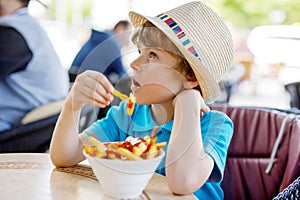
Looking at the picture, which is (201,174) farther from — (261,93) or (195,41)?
(261,93)

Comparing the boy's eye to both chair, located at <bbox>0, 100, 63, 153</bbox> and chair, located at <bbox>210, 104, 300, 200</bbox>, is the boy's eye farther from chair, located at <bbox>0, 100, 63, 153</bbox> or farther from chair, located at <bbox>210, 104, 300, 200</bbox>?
chair, located at <bbox>0, 100, 63, 153</bbox>

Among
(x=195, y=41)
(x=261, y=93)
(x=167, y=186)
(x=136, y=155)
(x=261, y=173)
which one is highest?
(x=195, y=41)

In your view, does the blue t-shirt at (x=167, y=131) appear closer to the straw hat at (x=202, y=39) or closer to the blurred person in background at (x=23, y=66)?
the straw hat at (x=202, y=39)

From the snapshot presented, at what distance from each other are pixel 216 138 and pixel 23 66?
124cm

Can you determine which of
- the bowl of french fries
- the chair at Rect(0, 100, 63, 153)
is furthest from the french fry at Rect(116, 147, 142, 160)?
the chair at Rect(0, 100, 63, 153)

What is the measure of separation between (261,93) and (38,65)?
7354 millimetres

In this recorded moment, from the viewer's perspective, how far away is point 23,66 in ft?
7.14

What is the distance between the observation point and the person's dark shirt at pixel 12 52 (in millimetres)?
2078

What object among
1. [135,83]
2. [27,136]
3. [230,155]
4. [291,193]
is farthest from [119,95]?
[27,136]

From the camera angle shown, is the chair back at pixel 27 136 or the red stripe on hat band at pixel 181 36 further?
the chair back at pixel 27 136

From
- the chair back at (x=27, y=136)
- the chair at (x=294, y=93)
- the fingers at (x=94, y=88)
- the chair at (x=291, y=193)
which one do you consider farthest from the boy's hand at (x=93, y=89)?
the chair at (x=294, y=93)

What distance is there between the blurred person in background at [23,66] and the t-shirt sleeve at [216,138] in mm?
1135

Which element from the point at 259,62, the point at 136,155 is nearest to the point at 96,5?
the point at 259,62

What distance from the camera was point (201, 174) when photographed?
1.08 meters
